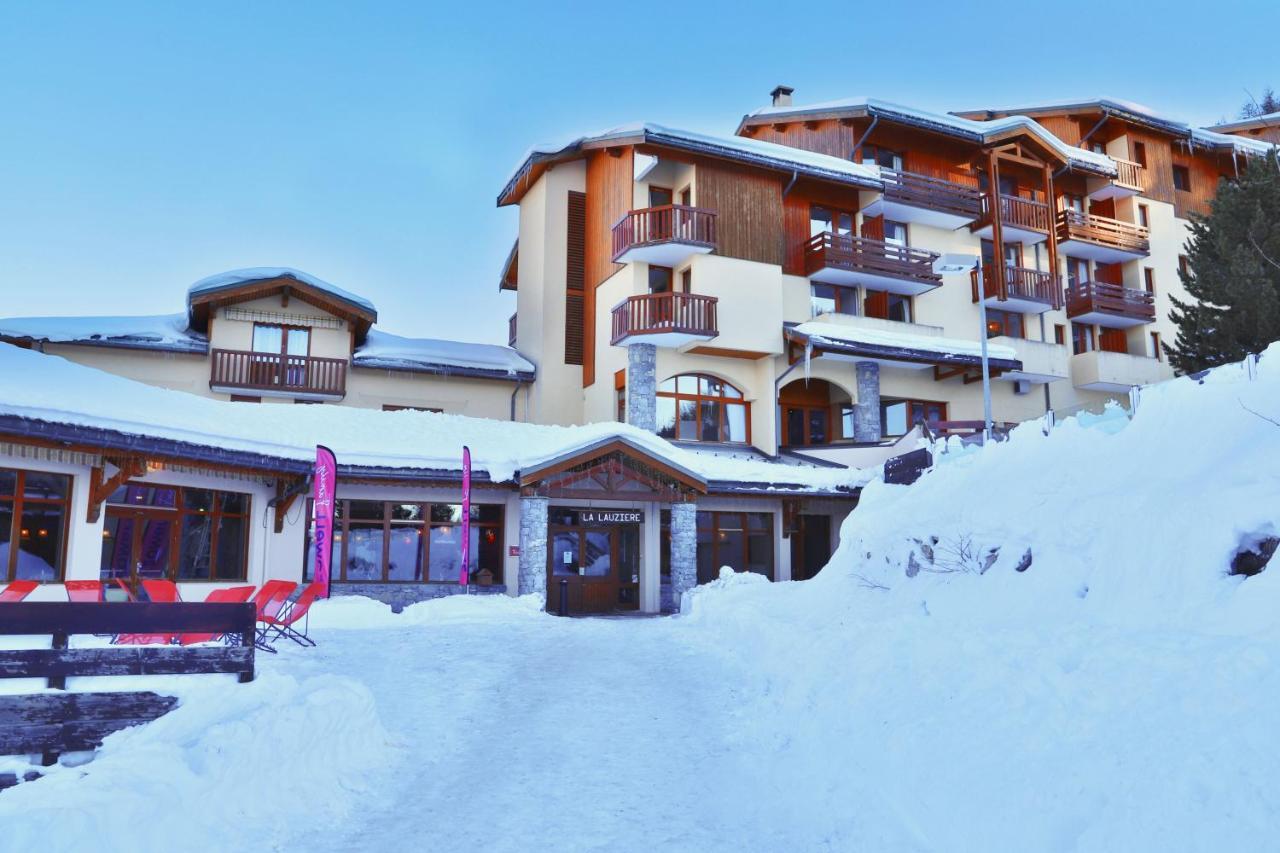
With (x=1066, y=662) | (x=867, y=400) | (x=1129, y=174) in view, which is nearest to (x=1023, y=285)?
(x=867, y=400)

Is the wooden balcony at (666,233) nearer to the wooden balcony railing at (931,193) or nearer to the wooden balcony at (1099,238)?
the wooden balcony railing at (931,193)

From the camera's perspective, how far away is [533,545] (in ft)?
62.8

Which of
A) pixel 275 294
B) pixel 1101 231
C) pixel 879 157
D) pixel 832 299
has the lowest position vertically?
pixel 275 294

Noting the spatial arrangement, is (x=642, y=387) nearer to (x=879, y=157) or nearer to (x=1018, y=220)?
(x=879, y=157)

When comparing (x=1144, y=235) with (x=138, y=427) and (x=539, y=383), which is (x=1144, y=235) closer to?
(x=539, y=383)

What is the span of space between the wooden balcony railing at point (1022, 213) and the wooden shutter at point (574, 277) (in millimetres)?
12625

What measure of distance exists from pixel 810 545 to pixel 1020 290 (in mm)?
11333

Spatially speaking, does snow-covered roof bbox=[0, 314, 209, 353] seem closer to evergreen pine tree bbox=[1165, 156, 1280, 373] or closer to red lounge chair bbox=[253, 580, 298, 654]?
red lounge chair bbox=[253, 580, 298, 654]

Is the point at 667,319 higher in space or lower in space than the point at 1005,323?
lower

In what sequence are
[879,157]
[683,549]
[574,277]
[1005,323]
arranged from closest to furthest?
[683,549]
[574,277]
[879,157]
[1005,323]

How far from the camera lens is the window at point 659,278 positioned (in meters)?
24.9

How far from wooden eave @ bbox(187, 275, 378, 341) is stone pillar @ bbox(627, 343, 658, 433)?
723 cm

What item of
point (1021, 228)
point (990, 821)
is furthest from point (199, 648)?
point (1021, 228)

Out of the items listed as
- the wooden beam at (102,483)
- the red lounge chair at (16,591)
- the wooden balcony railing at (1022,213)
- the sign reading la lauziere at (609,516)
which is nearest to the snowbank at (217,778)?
the red lounge chair at (16,591)
